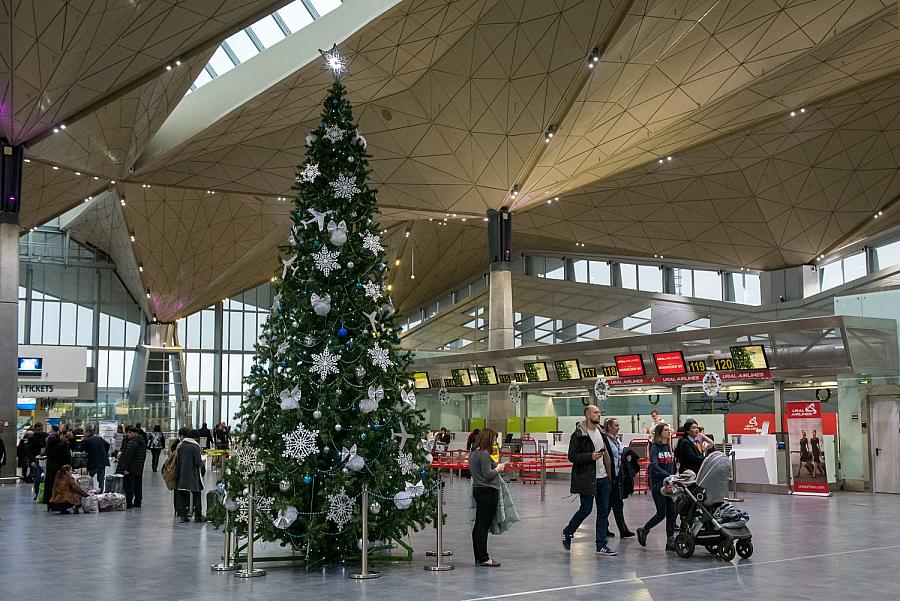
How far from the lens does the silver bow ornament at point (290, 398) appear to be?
9789 mm

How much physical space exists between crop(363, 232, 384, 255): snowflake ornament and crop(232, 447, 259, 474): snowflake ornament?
2699 millimetres

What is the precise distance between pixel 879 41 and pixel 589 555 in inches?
730

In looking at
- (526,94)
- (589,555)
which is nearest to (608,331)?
(526,94)

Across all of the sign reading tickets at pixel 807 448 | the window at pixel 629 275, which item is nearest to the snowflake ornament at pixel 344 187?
the sign reading tickets at pixel 807 448

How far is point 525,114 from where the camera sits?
89.4 feet

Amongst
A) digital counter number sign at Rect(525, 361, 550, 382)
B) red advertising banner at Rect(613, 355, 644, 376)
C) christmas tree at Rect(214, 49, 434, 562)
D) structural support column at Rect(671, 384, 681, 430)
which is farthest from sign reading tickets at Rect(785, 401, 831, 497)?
christmas tree at Rect(214, 49, 434, 562)

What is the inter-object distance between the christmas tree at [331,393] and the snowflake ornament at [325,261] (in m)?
0.01

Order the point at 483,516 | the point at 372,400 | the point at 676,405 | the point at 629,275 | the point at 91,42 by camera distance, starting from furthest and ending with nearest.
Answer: the point at 629,275, the point at 676,405, the point at 91,42, the point at 372,400, the point at 483,516

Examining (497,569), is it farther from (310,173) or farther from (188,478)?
(188,478)

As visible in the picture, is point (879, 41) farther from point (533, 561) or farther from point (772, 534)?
point (533, 561)

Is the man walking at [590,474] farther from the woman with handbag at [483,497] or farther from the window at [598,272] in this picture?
the window at [598,272]

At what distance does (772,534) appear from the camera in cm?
1282

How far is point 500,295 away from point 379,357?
2340cm

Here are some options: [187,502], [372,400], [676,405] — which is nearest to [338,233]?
[372,400]
